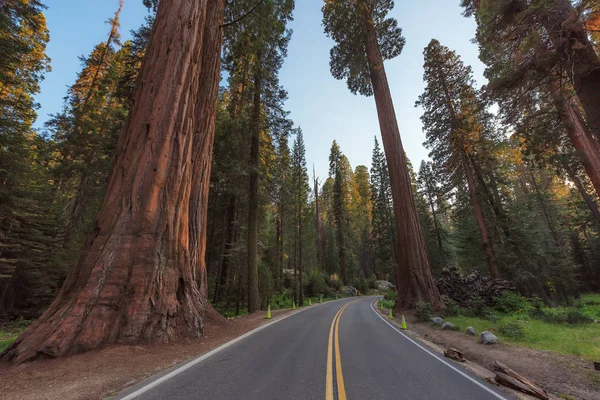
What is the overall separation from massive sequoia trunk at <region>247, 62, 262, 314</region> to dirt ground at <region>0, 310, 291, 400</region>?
9001mm

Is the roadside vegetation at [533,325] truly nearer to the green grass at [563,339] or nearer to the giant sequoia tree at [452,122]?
the green grass at [563,339]

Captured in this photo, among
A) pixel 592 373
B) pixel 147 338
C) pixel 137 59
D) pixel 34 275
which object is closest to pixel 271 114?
pixel 137 59

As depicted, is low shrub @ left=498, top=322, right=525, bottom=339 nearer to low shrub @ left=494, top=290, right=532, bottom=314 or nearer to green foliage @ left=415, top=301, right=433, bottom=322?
green foliage @ left=415, top=301, right=433, bottom=322

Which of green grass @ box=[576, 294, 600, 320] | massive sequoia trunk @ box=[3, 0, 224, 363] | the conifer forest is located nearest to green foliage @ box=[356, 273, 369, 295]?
the conifer forest

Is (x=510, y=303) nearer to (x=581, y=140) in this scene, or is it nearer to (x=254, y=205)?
(x=581, y=140)

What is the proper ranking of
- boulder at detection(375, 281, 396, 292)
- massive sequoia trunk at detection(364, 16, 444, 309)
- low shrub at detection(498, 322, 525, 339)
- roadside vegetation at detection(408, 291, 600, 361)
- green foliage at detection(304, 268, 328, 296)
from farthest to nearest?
boulder at detection(375, 281, 396, 292) < green foliage at detection(304, 268, 328, 296) < massive sequoia trunk at detection(364, 16, 444, 309) < low shrub at detection(498, 322, 525, 339) < roadside vegetation at detection(408, 291, 600, 361)

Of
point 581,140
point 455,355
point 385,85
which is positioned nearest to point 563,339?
point 455,355

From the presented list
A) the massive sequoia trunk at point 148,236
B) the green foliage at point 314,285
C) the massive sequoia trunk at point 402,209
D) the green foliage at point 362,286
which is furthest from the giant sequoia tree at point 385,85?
the green foliage at point 362,286

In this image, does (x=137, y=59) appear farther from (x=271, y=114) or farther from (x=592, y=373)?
(x=592, y=373)

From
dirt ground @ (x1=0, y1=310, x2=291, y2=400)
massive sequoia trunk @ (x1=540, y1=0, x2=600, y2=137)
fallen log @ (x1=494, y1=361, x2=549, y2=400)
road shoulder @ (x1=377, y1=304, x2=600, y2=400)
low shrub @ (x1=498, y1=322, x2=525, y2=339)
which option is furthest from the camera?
low shrub @ (x1=498, y1=322, x2=525, y2=339)

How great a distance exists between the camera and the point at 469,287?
16.9 m

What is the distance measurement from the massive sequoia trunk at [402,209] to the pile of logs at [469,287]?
11.5 ft

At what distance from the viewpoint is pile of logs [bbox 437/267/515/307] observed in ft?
52.0

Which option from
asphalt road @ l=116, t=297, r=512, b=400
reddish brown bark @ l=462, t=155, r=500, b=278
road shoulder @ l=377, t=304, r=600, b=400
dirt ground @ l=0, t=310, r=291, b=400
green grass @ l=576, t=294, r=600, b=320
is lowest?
green grass @ l=576, t=294, r=600, b=320
